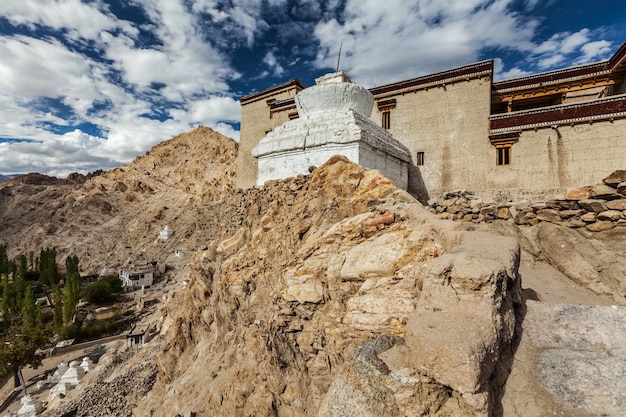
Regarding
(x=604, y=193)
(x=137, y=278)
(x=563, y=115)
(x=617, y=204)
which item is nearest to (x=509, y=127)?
(x=563, y=115)

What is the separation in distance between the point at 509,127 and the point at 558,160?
208 cm

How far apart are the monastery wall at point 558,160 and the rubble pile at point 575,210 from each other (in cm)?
533

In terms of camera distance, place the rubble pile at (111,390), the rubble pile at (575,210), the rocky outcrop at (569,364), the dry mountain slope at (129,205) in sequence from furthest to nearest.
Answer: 1. the dry mountain slope at (129,205)
2. the rubble pile at (111,390)
3. the rubble pile at (575,210)
4. the rocky outcrop at (569,364)

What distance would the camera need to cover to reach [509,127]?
12.2 metres

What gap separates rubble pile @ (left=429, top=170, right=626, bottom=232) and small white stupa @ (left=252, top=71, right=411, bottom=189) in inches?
101

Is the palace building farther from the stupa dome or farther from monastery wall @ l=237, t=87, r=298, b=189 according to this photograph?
monastery wall @ l=237, t=87, r=298, b=189

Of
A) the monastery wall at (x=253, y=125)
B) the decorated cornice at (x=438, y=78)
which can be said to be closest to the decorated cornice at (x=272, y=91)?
the monastery wall at (x=253, y=125)

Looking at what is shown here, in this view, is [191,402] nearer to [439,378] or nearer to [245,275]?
[245,275]

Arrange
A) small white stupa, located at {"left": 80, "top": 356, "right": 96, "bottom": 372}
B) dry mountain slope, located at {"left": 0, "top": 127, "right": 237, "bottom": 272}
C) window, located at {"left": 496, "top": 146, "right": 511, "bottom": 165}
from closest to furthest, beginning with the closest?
window, located at {"left": 496, "top": 146, "right": 511, "bottom": 165}, small white stupa, located at {"left": 80, "top": 356, "right": 96, "bottom": 372}, dry mountain slope, located at {"left": 0, "top": 127, "right": 237, "bottom": 272}

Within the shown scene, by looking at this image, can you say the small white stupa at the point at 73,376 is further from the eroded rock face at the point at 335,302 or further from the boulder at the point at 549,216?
the boulder at the point at 549,216

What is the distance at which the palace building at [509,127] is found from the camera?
10992 mm

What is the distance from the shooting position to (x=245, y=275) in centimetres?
648

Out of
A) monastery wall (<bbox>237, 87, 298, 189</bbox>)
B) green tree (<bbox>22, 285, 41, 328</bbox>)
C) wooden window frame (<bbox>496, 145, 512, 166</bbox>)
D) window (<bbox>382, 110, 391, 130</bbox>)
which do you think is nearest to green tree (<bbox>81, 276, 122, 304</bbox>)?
green tree (<bbox>22, 285, 41, 328</bbox>)

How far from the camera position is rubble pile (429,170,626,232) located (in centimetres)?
635
